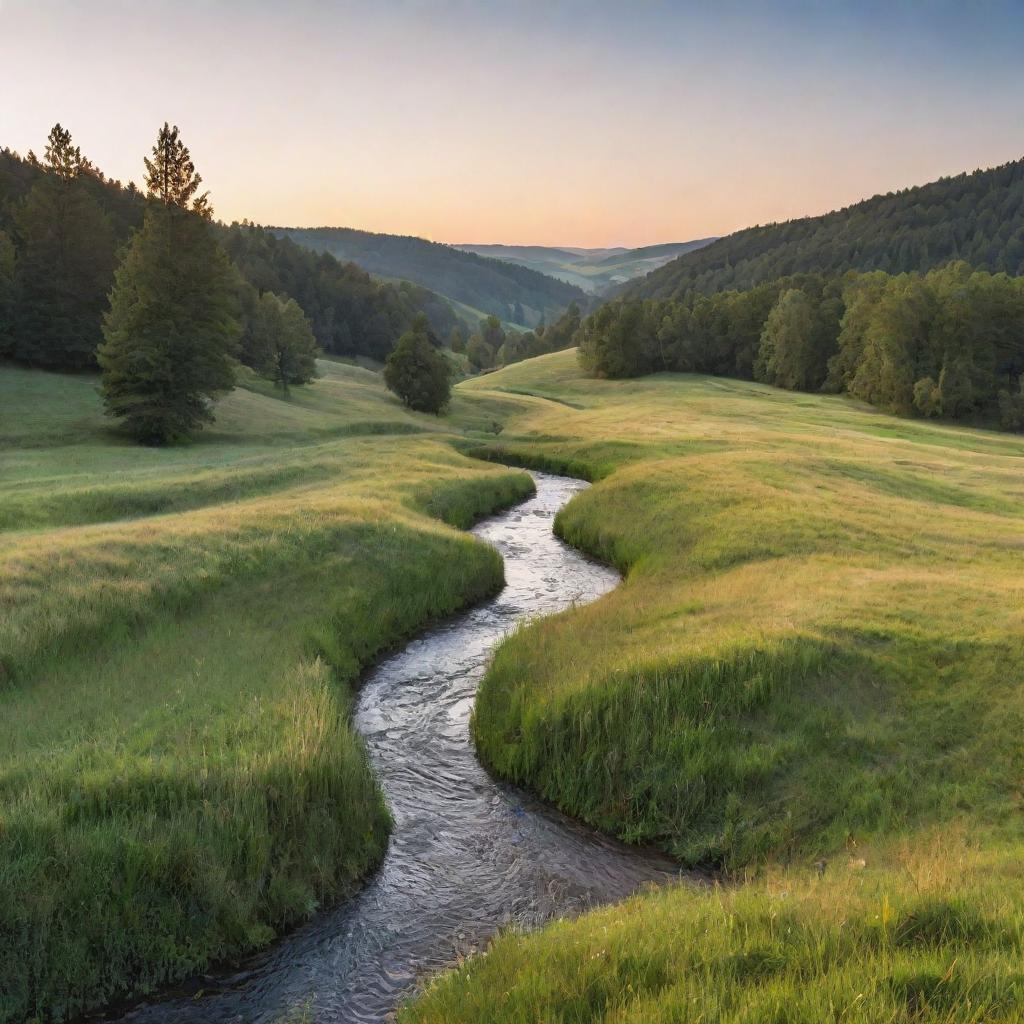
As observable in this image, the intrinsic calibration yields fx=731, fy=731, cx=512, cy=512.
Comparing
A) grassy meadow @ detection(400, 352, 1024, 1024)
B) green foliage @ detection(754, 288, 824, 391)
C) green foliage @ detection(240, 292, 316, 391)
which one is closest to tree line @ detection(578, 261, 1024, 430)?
green foliage @ detection(754, 288, 824, 391)

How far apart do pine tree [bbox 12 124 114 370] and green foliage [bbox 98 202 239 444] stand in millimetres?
13437

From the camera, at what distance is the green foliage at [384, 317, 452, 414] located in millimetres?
73000

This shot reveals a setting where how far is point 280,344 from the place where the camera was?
76.1 metres

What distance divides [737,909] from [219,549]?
16717 mm

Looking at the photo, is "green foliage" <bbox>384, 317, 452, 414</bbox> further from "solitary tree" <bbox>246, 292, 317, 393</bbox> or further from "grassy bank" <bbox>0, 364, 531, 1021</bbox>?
"grassy bank" <bbox>0, 364, 531, 1021</bbox>

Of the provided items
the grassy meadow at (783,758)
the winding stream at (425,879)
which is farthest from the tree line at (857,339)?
the winding stream at (425,879)

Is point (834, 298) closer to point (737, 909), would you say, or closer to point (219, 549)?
point (219, 549)

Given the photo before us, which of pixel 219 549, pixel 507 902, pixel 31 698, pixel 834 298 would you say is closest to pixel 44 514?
pixel 219 549

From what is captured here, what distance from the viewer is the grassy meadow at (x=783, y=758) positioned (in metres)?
5.53

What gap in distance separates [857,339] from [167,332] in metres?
79.1

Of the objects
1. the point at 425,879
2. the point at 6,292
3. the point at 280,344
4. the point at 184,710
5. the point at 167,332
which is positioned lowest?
the point at 425,879

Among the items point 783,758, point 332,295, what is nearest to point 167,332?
point 783,758

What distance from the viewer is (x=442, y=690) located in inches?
627

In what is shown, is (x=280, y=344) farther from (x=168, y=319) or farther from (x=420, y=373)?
(x=168, y=319)
